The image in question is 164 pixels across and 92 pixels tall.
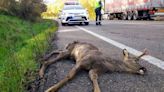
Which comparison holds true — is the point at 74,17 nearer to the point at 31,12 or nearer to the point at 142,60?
the point at 31,12

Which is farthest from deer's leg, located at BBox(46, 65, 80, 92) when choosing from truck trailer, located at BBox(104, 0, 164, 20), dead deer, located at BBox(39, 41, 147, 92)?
truck trailer, located at BBox(104, 0, 164, 20)

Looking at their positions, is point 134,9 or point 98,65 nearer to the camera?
point 98,65

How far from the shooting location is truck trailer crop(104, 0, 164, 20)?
3562cm

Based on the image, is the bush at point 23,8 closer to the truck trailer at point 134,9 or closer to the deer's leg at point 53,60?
the truck trailer at point 134,9

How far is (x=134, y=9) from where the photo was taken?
41.3 m

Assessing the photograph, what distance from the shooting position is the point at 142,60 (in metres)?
7.29

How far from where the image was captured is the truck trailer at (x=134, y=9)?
3562cm

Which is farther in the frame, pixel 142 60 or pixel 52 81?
pixel 142 60

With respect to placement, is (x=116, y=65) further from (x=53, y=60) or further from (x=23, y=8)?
(x=23, y=8)

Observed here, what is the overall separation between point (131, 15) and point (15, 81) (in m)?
39.0

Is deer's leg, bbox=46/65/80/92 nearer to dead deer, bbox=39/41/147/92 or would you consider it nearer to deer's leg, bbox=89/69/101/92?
dead deer, bbox=39/41/147/92

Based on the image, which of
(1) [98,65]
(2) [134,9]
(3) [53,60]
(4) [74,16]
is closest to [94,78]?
(1) [98,65]

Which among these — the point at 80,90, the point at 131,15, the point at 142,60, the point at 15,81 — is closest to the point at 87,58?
the point at 80,90

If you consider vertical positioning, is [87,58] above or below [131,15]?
above
